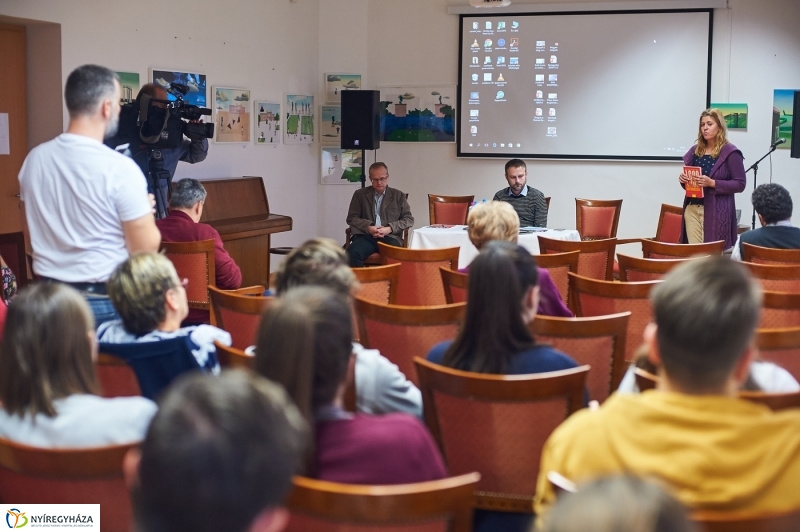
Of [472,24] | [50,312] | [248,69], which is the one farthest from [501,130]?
[50,312]

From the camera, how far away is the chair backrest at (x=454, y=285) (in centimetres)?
399

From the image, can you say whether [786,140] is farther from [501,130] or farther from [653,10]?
[501,130]

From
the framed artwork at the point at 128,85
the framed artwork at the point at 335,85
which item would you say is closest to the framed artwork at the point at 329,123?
the framed artwork at the point at 335,85

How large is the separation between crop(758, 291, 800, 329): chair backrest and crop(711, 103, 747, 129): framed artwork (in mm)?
5849

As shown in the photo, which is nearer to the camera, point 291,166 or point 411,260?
point 411,260

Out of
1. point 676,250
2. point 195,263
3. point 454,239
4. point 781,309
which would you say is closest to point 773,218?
point 676,250

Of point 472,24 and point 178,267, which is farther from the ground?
point 472,24

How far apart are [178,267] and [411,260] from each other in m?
1.31

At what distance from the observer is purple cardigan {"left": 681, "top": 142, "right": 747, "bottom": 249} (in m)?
6.66

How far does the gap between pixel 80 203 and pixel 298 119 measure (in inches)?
254

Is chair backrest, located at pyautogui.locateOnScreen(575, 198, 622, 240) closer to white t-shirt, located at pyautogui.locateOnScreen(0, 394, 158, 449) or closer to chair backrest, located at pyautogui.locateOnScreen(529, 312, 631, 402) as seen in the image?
chair backrest, located at pyautogui.locateOnScreen(529, 312, 631, 402)

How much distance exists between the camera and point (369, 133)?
29.5ft

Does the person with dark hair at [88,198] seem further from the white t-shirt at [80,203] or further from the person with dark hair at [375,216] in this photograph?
the person with dark hair at [375,216]

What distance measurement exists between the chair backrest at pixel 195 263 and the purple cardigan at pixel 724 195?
403cm
